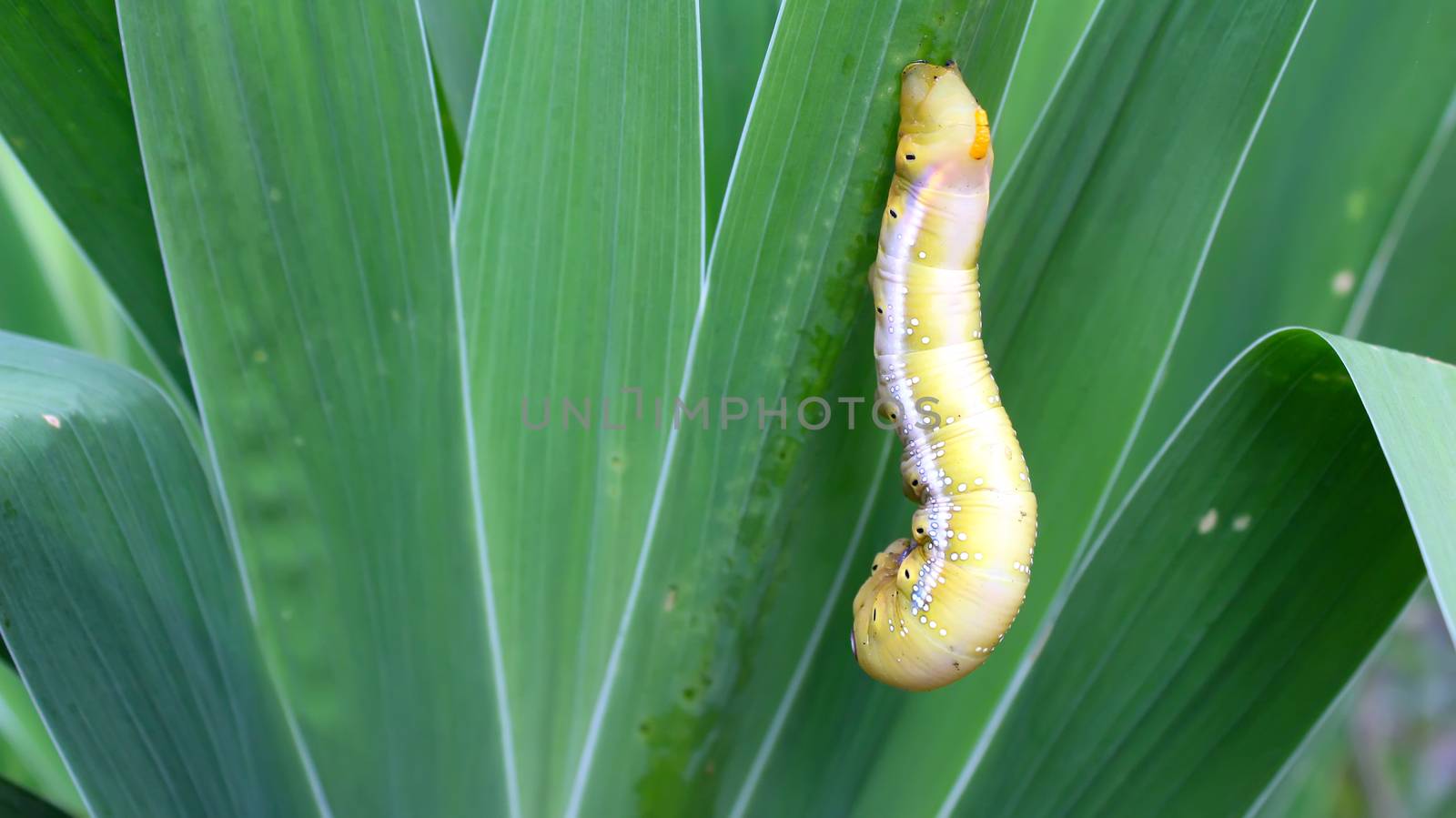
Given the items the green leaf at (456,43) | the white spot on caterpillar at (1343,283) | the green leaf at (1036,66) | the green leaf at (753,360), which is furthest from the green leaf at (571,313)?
the white spot on caterpillar at (1343,283)

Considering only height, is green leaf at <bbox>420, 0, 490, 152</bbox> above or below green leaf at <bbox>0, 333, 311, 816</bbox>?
above

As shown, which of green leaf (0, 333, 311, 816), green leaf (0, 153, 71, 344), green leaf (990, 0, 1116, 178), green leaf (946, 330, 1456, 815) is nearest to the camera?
green leaf (0, 333, 311, 816)

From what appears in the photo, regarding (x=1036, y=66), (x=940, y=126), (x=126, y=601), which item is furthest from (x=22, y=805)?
(x=1036, y=66)

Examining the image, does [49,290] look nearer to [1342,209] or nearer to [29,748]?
[29,748]

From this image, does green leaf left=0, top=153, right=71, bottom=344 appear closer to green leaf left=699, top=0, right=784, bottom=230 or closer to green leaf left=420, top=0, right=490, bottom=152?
green leaf left=420, top=0, right=490, bottom=152

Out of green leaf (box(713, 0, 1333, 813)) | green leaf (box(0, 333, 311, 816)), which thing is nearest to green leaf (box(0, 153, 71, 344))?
green leaf (box(0, 333, 311, 816))
